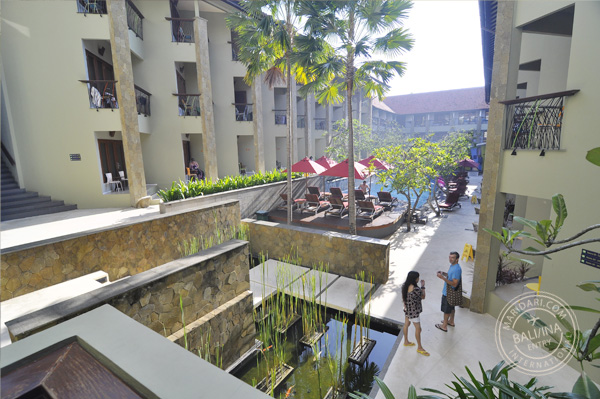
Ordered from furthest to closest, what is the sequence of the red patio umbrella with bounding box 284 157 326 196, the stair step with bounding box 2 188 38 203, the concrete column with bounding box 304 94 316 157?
1. the concrete column with bounding box 304 94 316 157
2. the red patio umbrella with bounding box 284 157 326 196
3. the stair step with bounding box 2 188 38 203

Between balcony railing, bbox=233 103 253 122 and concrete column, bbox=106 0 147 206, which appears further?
balcony railing, bbox=233 103 253 122

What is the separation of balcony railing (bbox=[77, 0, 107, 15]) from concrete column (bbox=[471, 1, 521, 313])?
44.2ft

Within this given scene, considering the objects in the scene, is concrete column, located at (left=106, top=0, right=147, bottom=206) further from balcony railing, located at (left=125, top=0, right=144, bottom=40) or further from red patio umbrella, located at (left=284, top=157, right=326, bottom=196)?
red patio umbrella, located at (left=284, top=157, right=326, bottom=196)

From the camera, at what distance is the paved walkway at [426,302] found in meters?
4.54

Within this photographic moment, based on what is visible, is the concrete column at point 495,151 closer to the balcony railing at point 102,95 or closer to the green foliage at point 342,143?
the balcony railing at point 102,95

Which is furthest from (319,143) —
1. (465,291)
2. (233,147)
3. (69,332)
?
(69,332)

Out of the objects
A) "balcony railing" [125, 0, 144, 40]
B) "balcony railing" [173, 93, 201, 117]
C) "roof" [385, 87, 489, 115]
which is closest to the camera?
"balcony railing" [125, 0, 144, 40]

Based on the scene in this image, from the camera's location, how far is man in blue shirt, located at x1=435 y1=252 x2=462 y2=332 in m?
5.32

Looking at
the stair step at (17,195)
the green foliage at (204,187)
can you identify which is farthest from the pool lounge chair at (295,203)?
the stair step at (17,195)

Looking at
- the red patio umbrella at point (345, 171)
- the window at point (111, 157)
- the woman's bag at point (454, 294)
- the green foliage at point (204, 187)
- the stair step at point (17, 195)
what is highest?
the window at point (111, 157)

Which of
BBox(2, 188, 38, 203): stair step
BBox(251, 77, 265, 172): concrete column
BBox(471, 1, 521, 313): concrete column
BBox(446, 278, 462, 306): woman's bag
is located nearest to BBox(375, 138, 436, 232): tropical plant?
BBox(471, 1, 521, 313): concrete column

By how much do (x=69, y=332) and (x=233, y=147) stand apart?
17.6m
